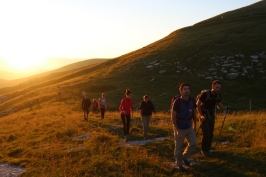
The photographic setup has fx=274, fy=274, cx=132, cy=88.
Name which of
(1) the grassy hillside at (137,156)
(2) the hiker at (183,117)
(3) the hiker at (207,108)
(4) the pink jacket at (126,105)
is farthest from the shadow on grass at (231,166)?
(4) the pink jacket at (126,105)

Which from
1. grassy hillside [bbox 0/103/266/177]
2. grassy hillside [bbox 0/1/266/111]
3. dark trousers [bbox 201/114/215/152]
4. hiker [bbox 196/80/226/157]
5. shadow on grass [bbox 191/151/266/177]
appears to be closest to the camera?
shadow on grass [bbox 191/151/266/177]

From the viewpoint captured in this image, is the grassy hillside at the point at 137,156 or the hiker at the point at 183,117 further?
the grassy hillside at the point at 137,156

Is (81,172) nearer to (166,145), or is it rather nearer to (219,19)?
(166,145)

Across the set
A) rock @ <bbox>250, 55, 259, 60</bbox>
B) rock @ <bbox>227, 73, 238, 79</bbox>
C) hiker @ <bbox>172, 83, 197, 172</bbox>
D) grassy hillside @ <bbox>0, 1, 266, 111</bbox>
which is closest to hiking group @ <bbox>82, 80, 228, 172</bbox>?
hiker @ <bbox>172, 83, 197, 172</bbox>

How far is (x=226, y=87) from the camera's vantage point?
154 feet

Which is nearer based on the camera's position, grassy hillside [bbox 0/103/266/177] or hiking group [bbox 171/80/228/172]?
hiking group [bbox 171/80/228/172]

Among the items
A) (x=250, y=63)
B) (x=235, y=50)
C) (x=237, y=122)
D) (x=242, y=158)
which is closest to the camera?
(x=242, y=158)

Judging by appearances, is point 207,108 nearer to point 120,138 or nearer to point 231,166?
point 231,166

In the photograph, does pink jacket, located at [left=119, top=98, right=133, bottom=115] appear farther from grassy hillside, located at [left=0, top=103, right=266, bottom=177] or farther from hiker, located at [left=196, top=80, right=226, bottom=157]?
hiker, located at [left=196, top=80, right=226, bottom=157]

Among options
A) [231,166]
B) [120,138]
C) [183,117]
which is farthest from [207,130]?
[120,138]

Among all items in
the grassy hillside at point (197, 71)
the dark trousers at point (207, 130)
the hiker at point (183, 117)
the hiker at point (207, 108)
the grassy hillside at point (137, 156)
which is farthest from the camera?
the grassy hillside at point (197, 71)

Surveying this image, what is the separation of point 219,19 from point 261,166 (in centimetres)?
10101

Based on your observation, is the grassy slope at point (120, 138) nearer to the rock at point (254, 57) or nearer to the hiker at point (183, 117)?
the hiker at point (183, 117)

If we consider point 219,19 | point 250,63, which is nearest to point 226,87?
point 250,63
